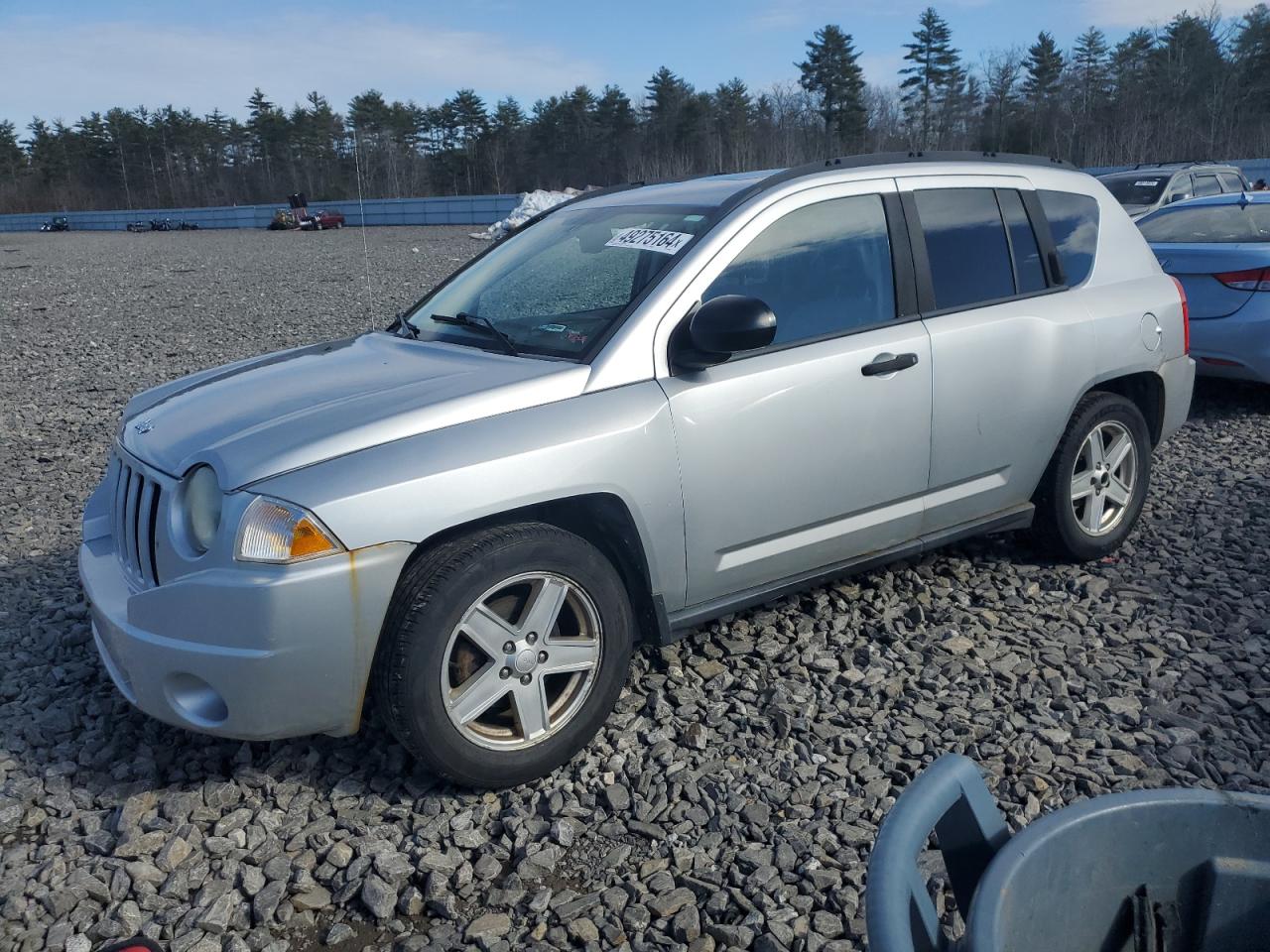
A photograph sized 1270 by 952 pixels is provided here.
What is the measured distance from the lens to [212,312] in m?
15.8

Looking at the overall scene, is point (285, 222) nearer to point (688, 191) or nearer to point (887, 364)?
point (688, 191)

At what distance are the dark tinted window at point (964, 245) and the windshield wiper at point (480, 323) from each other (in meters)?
1.69

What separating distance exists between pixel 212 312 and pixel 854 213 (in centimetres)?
1378

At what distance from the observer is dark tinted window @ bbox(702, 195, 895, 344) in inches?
148

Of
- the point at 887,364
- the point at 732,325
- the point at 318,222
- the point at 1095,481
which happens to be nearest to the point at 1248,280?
the point at 1095,481

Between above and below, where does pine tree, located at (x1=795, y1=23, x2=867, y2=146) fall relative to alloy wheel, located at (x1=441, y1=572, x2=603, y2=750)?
above

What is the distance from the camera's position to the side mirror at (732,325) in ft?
10.9

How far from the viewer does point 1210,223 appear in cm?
830

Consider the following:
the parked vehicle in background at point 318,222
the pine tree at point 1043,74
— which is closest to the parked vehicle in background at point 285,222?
the parked vehicle in background at point 318,222

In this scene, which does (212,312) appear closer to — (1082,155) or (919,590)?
(919,590)

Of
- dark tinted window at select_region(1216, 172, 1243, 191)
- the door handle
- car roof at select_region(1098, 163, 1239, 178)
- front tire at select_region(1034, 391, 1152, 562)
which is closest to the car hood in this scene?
the door handle

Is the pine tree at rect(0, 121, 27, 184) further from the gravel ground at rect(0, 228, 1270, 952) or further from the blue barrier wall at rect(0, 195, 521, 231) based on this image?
the gravel ground at rect(0, 228, 1270, 952)

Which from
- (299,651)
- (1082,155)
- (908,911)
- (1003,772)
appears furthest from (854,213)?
(1082,155)

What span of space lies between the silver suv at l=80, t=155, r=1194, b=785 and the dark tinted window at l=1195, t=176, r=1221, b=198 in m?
11.8
